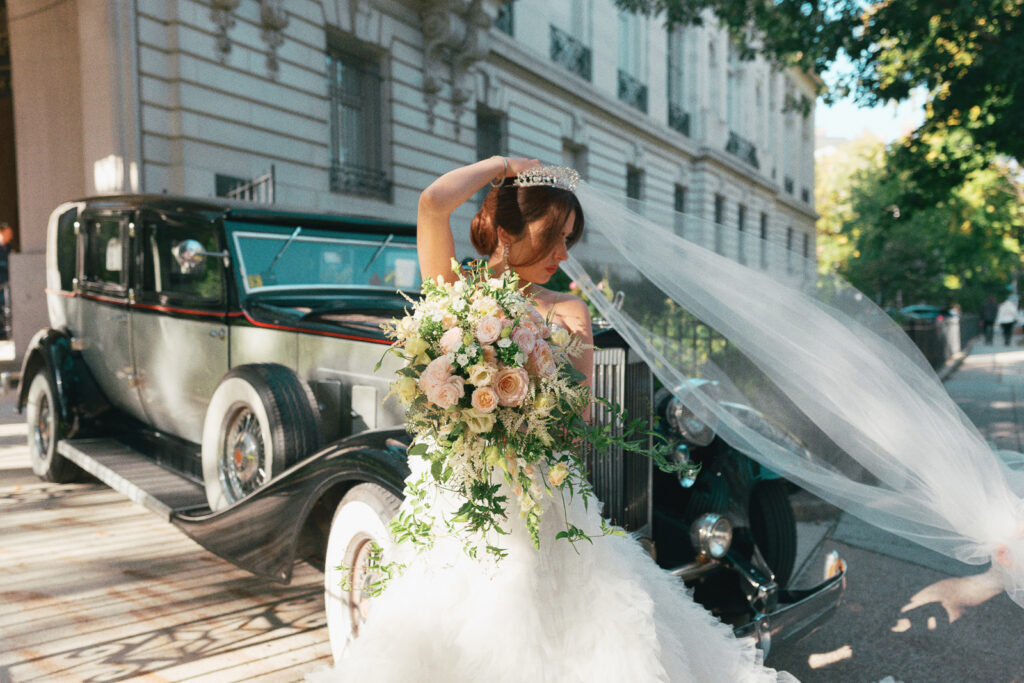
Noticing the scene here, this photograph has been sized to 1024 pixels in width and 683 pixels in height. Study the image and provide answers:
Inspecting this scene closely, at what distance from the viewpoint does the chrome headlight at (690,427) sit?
310 cm

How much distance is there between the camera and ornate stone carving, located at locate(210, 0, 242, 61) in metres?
8.99

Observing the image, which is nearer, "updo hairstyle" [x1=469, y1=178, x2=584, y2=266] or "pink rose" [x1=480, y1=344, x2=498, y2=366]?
"pink rose" [x1=480, y1=344, x2=498, y2=366]

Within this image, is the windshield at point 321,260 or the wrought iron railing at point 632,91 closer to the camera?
the windshield at point 321,260

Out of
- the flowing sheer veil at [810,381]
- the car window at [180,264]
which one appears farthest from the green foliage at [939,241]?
the car window at [180,264]

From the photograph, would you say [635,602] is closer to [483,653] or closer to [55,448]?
[483,653]

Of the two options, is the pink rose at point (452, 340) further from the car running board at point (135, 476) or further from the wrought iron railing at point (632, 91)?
the wrought iron railing at point (632, 91)

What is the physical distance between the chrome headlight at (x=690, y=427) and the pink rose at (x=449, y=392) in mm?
1810

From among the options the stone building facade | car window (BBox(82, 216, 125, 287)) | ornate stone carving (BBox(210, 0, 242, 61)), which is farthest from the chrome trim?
ornate stone carving (BBox(210, 0, 242, 61))

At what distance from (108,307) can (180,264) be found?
1.19 m

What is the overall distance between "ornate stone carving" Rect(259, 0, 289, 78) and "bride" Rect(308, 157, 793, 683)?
30.3 feet

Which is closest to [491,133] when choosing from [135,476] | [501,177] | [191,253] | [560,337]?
[191,253]

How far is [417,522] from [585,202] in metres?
1.17

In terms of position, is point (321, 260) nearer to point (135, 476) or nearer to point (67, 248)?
point (135, 476)

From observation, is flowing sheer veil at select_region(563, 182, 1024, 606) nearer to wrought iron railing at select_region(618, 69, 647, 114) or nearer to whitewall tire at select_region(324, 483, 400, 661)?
whitewall tire at select_region(324, 483, 400, 661)
